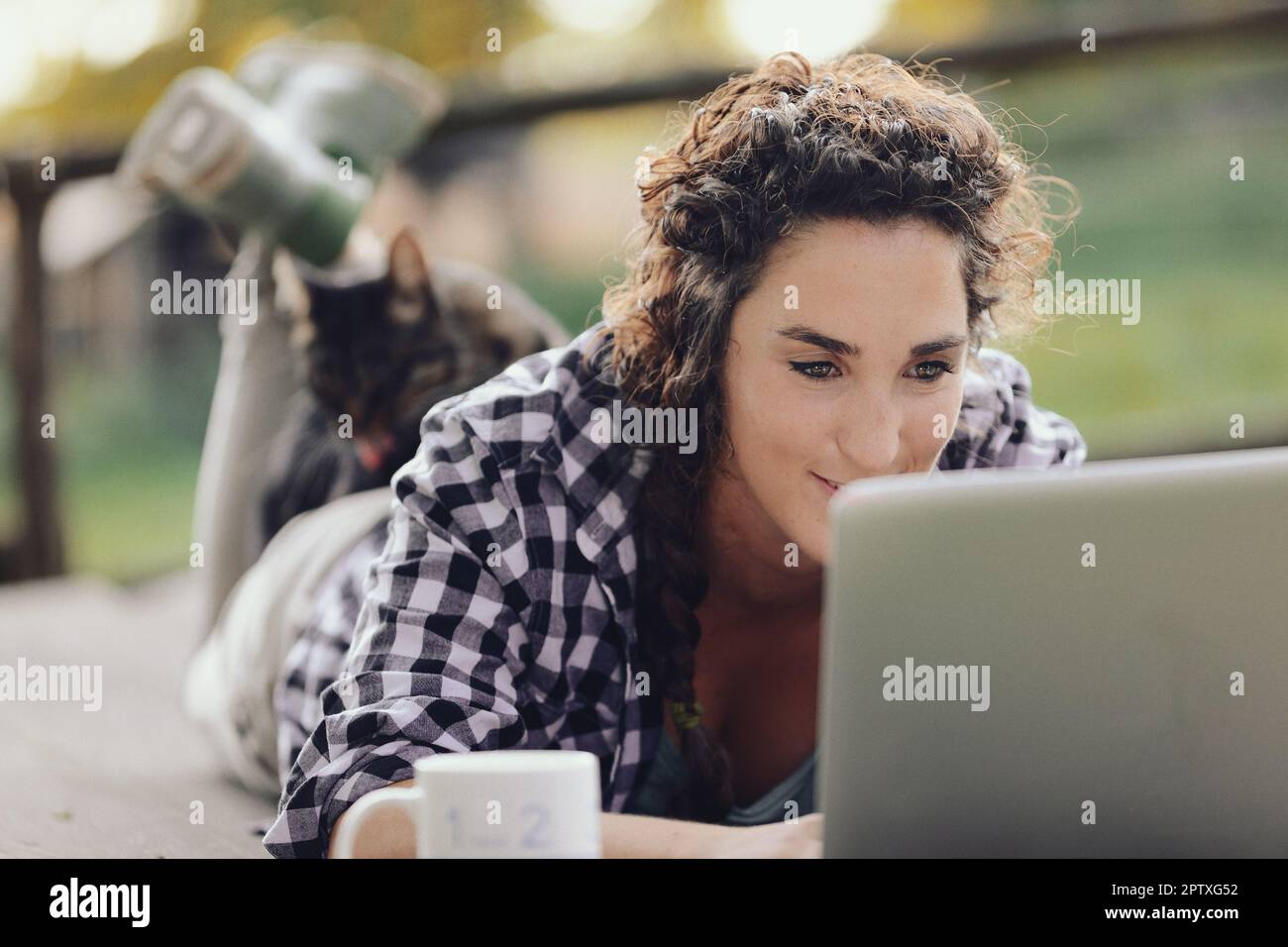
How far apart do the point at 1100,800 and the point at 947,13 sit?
6.65 meters

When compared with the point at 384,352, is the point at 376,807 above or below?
below

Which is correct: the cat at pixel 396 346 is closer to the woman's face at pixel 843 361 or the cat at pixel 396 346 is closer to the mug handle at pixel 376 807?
the woman's face at pixel 843 361

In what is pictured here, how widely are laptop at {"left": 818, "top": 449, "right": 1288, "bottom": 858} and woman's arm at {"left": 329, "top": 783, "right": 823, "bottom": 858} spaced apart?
7 cm

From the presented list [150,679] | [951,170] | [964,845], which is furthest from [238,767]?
[964,845]

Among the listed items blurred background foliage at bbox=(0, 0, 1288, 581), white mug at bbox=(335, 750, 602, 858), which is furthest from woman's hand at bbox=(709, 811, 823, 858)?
blurred background foliage at bbox=(0, 0, 1288, 581)

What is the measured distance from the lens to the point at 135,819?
1.34m

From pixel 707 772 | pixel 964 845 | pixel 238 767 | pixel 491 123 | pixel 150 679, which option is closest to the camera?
pixel 964 845

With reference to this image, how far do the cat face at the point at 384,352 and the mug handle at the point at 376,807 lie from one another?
1136mm

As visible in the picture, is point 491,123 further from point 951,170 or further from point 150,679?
point 951,170

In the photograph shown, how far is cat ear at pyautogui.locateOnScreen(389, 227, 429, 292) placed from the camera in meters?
1.77

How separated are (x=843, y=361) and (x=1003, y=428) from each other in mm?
394

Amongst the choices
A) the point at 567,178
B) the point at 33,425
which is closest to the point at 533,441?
the point at 33,425

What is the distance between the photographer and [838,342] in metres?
1.00

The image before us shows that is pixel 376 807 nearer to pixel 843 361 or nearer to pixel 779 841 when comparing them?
pixel 779 841
